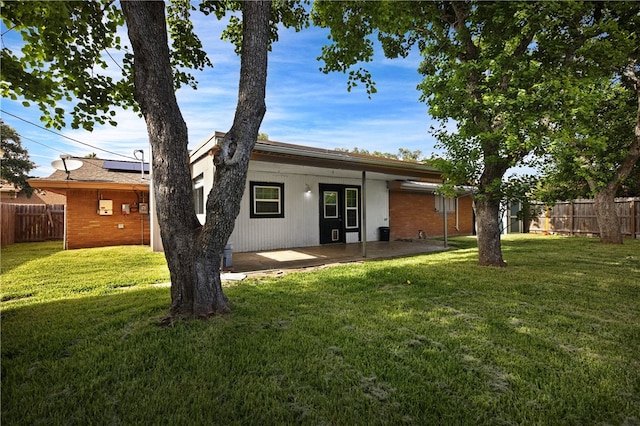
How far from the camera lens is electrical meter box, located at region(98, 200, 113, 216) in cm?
1170

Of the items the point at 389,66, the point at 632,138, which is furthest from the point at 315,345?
the point at 632,138

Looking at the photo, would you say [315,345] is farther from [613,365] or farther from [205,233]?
[613,365]

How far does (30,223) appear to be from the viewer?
12758mm

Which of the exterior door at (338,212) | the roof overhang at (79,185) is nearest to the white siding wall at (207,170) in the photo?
the exterior door at (338,212)

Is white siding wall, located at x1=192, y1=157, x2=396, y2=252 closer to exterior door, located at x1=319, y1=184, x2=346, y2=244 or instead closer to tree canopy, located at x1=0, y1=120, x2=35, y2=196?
exterior door, located at x1=319, y1=184, x2=346, y2=244

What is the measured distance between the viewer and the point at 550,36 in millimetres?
6020

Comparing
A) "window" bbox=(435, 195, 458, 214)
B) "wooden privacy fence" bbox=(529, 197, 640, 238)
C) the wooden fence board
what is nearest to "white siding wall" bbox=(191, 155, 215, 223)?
the wooden fence board

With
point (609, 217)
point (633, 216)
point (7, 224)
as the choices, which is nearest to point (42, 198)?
point (7, 224)

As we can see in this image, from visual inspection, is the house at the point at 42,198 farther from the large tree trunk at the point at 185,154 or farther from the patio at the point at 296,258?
the large tree trunk at the point at 185,154

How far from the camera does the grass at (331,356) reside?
1.97m

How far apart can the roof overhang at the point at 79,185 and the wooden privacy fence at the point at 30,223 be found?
2520mm

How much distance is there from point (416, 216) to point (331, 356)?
40.3ft

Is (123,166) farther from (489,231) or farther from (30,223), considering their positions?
(489,231)

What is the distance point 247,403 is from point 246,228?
25.7 ft
